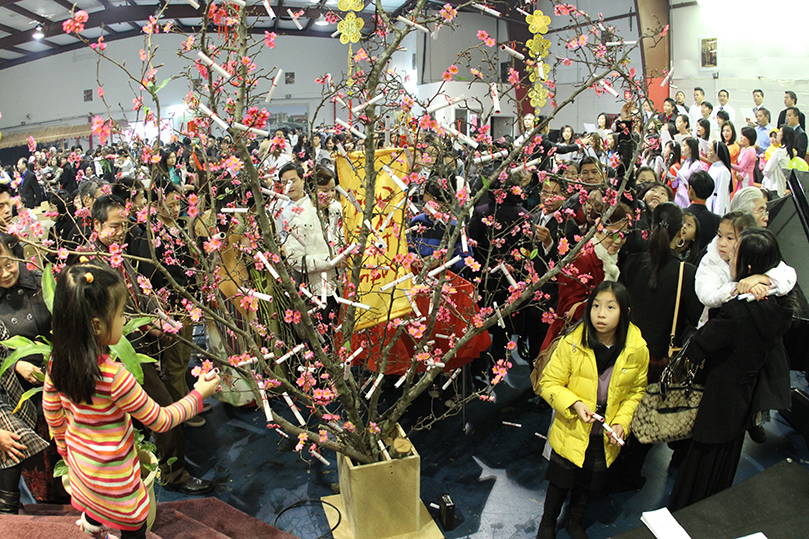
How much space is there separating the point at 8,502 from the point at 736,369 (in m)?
2.84

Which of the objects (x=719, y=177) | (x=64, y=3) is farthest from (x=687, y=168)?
(x=64, y=3)

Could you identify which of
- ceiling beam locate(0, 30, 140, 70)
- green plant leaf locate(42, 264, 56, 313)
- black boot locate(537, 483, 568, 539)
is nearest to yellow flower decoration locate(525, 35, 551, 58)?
black boot locate(537, 483, 568, 539)

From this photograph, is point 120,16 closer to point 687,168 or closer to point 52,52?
point 52,52

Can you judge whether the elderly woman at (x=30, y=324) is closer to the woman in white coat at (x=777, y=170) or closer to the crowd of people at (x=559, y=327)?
the crowd of people at (x=559, y=327)

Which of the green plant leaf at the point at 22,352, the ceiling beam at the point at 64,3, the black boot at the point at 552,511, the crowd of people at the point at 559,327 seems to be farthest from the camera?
the ceiling beam at the point at 64,3

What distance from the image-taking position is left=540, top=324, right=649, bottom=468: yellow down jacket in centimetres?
227

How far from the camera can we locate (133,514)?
71.6 inches

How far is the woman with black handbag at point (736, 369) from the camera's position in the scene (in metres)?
2.11

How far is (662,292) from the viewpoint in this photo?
8.50 ft

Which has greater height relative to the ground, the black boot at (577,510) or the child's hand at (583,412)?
the child's hand at (583,412)

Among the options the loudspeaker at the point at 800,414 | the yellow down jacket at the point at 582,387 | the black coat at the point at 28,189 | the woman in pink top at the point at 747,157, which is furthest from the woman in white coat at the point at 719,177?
the black coat at the point at 28,189

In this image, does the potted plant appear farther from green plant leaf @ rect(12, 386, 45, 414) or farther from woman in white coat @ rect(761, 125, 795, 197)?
woman in white coat @ rect(761, 125, 795, 197)

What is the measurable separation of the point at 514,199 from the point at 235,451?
2229 mm

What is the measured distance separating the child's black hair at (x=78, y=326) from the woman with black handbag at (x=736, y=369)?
83.5 inches
